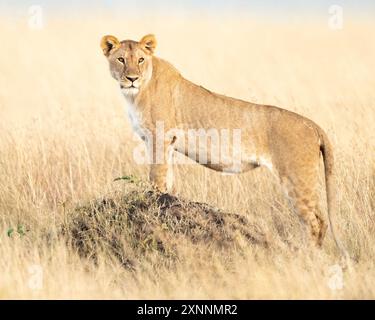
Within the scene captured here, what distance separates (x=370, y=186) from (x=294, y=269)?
2.69 m

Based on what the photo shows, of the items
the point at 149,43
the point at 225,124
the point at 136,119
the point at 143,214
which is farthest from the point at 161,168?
the point at 149,43

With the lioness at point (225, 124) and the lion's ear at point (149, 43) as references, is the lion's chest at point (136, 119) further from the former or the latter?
the lion's ear at point (149, 43)

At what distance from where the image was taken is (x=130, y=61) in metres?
8.87

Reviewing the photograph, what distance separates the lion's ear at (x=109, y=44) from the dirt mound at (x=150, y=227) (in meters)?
1.59

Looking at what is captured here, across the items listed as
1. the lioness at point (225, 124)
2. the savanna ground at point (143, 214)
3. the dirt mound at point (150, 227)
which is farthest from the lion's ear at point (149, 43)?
the dirt mound at point (150, 227)

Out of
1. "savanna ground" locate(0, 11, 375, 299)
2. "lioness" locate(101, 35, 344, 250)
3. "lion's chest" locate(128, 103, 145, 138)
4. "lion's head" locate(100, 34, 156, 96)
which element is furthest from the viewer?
"lion's chest" locate(128, 103, 145, 138)

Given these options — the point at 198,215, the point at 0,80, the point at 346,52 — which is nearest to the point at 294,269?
the point at 198,215

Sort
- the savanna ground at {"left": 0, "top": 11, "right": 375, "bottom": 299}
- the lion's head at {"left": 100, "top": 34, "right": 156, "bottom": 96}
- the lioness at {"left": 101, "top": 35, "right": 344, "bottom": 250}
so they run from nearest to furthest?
1. the savanna ground at {"left": 0, "top": 11, "right": 375, "bottom": 299}
2. the lioness at {"left": 101, "top": 35, "right": 344, "bottom": 250}
3. the lion's head at {"left": 100, "top": 34, "right": 156, "bottom": 96}

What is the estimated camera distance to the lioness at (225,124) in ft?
27.7

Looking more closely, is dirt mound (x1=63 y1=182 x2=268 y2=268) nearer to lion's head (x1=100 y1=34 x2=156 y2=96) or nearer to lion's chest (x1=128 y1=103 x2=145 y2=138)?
lion's chest (x1=128 y1=103 x2=145 y2=138)

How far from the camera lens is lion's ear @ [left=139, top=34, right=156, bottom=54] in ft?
29.7

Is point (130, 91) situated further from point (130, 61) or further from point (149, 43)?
point (149, 43)

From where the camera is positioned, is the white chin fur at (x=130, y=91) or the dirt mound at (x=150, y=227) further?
the white chin fur at (x=130, y=91)

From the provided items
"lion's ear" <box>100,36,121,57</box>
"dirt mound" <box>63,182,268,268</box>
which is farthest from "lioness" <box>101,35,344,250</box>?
"dirt mound" <box>63,182,268,268</box>
